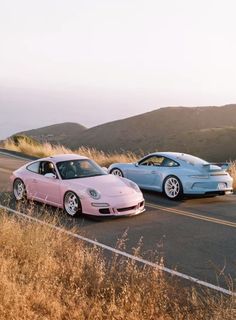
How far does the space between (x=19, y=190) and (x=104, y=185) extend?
3007mm

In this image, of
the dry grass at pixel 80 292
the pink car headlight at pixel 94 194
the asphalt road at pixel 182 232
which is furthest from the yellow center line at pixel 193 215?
the dry grass at pixel 80 292

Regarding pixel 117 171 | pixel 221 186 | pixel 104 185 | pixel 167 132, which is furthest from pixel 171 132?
Result: pixel 104 185

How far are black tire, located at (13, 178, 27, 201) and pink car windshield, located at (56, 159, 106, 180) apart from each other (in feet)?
4.70

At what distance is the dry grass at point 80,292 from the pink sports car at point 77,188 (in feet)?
11.7

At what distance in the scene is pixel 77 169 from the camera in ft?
42.3

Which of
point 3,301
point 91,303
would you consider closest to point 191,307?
point 91,303

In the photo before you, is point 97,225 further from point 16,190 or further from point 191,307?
point 191,307

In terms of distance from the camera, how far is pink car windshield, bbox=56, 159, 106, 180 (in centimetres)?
1268

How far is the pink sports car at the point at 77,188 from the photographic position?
11.6 metres

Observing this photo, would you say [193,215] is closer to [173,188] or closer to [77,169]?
[173,188]

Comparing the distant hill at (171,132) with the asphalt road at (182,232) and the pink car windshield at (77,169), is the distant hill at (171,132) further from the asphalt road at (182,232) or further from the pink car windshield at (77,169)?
the pink car windshield at (77,169)

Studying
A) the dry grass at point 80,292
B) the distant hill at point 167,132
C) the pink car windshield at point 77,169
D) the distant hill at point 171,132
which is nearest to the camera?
the dry grass at point 80,292

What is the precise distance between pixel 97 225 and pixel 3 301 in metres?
5.77

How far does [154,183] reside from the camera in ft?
50.3
